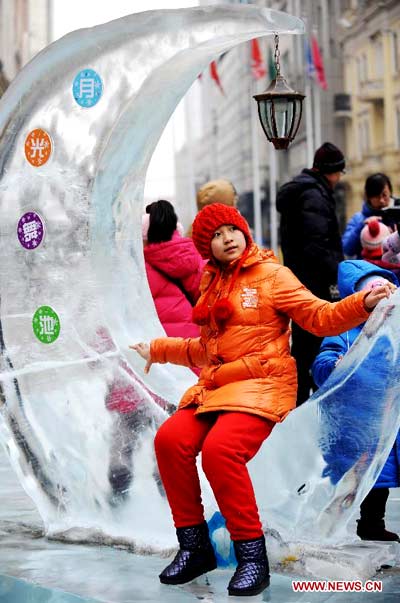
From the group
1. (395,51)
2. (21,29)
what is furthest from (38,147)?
(21,29)

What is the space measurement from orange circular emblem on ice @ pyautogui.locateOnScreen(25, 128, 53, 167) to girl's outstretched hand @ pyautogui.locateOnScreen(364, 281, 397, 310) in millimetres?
1772

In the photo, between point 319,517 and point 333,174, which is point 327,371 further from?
point 333,174

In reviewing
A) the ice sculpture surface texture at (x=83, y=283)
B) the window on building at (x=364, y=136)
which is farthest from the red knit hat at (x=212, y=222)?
the window on building at (x=364, y=136)

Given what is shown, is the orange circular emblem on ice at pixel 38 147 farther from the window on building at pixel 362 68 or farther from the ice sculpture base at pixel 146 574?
the window on building at pixel 362 68

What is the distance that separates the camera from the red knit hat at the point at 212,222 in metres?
4.29

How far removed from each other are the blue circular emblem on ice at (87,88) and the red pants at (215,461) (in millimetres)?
1475

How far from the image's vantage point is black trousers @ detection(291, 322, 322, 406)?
6.81m

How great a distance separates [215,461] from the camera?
4016mm

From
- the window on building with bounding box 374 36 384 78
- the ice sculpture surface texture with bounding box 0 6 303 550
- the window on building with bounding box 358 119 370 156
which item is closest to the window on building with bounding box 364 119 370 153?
the window on building with bounding box 358 119 370 156

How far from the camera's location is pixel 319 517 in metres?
4.27

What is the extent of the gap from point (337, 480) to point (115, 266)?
4.98 ft

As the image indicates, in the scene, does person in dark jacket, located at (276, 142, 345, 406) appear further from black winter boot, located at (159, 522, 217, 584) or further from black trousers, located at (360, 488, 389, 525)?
black winter boot, located at (159, 522, 217, 584)

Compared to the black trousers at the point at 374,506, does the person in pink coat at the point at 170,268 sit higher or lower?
higher

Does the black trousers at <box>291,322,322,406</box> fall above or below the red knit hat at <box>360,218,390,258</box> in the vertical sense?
below
